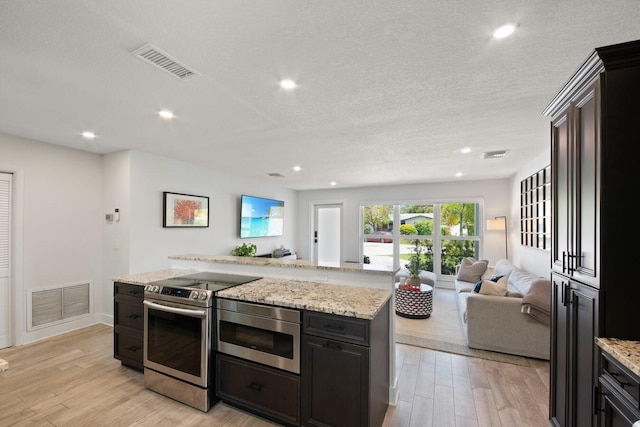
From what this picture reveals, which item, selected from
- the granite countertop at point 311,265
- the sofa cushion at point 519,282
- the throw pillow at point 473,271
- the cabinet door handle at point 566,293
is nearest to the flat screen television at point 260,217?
the granite countertop at point 311,265

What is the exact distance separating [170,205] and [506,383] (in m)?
4.67

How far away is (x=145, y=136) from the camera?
3.32 m

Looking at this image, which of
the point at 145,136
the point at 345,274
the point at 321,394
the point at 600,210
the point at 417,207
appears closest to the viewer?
the point at 600,210

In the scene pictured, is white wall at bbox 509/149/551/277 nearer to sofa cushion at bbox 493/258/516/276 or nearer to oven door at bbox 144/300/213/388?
sofa cushion at bbox 493/258/516/276

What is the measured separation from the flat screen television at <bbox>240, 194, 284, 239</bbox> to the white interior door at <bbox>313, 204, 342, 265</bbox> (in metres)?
1.20

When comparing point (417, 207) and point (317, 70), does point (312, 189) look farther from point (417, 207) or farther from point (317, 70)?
point (317, 70)

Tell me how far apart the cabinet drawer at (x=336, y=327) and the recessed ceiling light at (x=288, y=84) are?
5.25 feet

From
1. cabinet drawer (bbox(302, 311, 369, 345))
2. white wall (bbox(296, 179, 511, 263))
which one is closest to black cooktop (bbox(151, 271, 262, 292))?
cabinet drawer (bbox(302, 311, 369, 345))

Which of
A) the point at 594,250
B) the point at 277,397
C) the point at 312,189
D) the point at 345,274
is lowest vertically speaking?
the point at 277,397

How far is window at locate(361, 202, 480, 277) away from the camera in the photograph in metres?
6.50

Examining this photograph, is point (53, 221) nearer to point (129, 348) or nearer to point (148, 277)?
point (148, 277)

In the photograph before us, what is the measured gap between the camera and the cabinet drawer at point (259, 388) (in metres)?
1.92

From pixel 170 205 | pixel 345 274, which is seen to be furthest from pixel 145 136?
pixel 345 274

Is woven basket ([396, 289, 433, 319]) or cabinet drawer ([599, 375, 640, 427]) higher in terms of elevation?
cabinet drawer ([599, 375, 640, 427])
